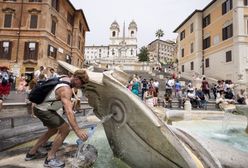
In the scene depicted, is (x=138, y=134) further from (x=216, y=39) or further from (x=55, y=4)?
(x=216, y=39)

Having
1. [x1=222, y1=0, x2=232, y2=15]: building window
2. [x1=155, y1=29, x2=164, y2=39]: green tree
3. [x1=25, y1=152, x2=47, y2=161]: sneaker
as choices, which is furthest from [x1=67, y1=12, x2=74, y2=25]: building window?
[x1=155, y1=29, x2=164, y2=39]: green tree

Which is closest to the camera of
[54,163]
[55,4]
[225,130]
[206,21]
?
[54,163]

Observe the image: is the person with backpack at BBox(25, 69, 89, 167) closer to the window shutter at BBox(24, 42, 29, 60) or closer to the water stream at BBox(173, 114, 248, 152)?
the water stream at BBox(173, 114, 248, 152)

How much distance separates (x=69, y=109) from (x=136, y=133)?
929mm

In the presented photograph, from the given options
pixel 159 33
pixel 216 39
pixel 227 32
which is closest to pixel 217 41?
pixel 216 39

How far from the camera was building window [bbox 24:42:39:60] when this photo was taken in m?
27.2

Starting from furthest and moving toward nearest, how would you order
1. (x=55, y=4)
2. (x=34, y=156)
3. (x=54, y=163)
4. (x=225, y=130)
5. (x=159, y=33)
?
(x=159, y=33) → (x=55, y=4) → (x=225, y=130) → (x=34, y=156) → (x=54, y=163)

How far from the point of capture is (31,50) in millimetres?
27422

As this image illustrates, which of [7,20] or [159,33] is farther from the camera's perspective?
[159,33]

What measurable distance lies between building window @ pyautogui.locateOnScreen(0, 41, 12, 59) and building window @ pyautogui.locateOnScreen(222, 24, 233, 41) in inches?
1068

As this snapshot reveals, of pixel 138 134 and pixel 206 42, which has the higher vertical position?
pixel 206 42

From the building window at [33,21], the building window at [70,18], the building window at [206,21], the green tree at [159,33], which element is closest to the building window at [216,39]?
the building window at [206,21]

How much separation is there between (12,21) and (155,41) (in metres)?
107

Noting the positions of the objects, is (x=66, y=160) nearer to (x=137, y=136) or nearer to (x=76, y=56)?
(x=137, y=136)
